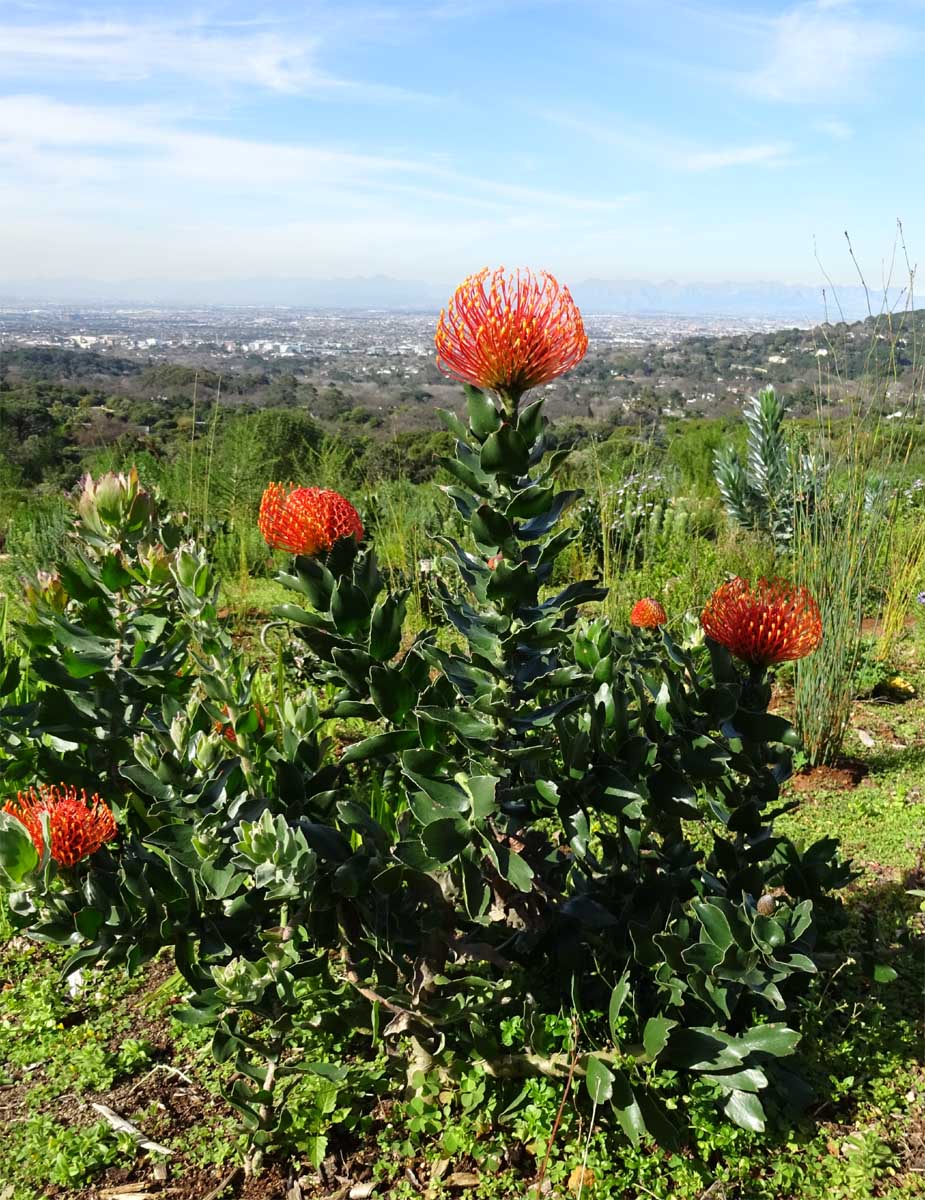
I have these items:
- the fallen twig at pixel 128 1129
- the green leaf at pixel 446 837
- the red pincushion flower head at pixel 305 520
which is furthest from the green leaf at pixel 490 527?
the fallen twig at pixel 128 1129

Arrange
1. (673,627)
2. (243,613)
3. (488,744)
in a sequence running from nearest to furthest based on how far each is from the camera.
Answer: (488,744) → (673,627) → (243,613)

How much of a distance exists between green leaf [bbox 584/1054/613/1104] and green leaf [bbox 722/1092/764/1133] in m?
0.25

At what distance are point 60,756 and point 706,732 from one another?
5.34 ft

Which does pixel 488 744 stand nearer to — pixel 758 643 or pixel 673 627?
pixel 758 643

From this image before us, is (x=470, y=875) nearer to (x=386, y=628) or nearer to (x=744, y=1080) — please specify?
(x=386, y=628)

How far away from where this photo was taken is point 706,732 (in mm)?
1811

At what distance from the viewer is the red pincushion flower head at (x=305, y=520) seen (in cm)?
171

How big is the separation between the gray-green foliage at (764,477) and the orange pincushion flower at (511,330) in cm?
451

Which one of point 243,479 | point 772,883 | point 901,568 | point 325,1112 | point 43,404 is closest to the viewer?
point 325,1112

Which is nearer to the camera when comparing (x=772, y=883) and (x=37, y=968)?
(x=772, y=883)

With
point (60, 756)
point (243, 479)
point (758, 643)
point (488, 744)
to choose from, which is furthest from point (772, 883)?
point (243, 479)

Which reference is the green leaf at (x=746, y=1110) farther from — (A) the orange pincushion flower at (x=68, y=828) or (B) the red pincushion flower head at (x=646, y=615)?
(B) the red pincushion flower head at (x=646, y=615)

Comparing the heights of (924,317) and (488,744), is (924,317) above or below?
above

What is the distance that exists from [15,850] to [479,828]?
31.8 inches
